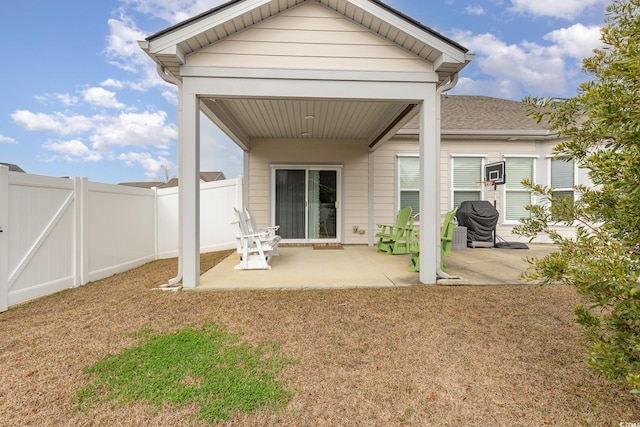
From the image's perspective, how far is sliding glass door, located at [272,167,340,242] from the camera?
332 inches

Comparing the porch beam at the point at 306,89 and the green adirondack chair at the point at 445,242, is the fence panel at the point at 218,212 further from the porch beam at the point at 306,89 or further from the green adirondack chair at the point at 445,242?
the green adirondack chair at the point at 445,242

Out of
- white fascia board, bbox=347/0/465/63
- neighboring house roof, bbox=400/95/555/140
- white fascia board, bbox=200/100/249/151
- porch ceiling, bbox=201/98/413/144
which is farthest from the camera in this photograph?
neighboring house roof, bbox=400/95/555/140

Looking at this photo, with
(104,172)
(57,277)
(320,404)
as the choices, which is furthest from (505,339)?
(104,172)

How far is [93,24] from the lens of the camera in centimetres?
982

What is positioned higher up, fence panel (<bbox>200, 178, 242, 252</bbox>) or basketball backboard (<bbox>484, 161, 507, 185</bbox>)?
basketball backboard (<bbox>484, 161, 507, 185</bbox>)

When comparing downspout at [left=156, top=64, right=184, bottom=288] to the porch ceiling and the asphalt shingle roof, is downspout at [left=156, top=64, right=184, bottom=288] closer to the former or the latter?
the porch ceiling

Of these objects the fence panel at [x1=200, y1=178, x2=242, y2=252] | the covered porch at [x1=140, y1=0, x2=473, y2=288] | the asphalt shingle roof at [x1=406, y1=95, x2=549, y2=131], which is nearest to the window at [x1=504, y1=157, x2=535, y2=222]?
the asphalt shingle roof at [x1=406, y1=95, x2=549, y2=131]

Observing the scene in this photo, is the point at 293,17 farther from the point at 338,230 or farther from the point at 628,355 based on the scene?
the point at 338,230

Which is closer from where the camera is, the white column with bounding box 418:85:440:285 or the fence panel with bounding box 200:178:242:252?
the white column with bounding box 418:85:440:285

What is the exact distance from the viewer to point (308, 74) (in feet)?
13.4

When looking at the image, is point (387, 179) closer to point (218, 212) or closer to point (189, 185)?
point (218, 212)

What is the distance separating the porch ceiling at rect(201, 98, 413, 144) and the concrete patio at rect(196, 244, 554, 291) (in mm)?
2675

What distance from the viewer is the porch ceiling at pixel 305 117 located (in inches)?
211

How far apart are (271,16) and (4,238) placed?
13.6ft
